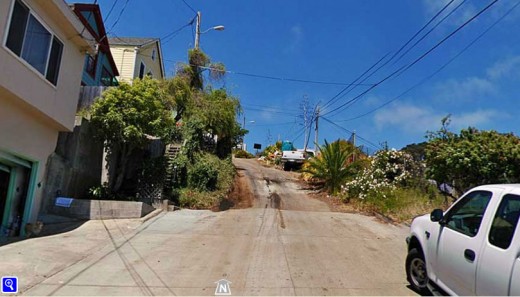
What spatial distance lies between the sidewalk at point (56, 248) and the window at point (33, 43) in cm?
383

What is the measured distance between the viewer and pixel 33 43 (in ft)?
32.8

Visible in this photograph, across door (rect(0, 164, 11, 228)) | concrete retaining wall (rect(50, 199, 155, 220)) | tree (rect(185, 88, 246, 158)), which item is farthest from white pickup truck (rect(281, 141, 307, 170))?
door (rect(0, 164, 11, 228))

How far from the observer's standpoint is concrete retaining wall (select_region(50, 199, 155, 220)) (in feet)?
40.7

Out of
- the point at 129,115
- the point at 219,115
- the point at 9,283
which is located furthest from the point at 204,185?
the point at 9,283

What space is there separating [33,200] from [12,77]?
138 inches

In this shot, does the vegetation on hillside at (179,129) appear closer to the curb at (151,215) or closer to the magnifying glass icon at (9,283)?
the curb at (151,215)

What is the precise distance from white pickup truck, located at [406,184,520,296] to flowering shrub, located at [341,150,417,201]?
10.7 m

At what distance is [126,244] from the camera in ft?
31.7

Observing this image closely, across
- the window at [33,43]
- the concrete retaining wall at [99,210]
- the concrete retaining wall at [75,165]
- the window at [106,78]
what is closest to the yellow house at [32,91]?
the window at [33,43]

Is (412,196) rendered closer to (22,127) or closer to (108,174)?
(108,174)

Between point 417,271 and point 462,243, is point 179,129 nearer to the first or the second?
point 417,271

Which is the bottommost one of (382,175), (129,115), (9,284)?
(9,284)

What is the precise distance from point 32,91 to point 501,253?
9600mm

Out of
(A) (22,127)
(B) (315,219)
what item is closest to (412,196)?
(B) (315,219)
